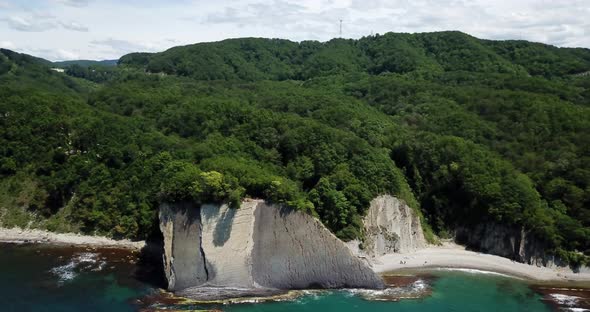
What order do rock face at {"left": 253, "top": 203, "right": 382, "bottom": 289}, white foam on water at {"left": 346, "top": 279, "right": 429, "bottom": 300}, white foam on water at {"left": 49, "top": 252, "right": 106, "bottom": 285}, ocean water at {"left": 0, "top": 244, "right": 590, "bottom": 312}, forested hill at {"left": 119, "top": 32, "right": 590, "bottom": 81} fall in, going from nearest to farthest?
ocean water at {"left": 0, "top": 244, "right": 590, "bottom": 312} → white foam on water at {"left": 346, "top": 279, "right": 429, "bottom": 300} → rock face at {"left": 253, "top": 203, "right": 382, "bottom": 289} → white foam on water at {"left": 49, "top": 252, "right": 106, "bottom": 285} → forested hill at {"left": 119, "top": 32, "right": 590, "bottom": 81}

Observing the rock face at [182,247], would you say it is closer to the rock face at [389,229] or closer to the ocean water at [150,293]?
the ocean water at [150,293]

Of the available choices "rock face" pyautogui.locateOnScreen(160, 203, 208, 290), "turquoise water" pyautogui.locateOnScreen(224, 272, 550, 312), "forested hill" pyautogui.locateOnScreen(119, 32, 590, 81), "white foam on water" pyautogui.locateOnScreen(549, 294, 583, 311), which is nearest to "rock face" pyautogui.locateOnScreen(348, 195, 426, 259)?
"turquoise water" pyautogui.locateOnScreen(224, 272, 550, 312)

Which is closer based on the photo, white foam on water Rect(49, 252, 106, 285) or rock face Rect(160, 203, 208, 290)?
rock face Rect(160, 203, 208, 290)

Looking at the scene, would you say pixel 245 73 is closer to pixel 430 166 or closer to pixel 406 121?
pixel 406 121

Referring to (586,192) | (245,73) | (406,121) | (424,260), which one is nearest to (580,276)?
(586,192)

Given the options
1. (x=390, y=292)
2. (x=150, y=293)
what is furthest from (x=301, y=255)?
(x=150, y=293)

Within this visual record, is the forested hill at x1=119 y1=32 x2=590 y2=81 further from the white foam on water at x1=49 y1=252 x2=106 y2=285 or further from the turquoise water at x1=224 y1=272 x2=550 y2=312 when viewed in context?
the white foam on water at x1=49 y1=252 x2=106 y2=285
